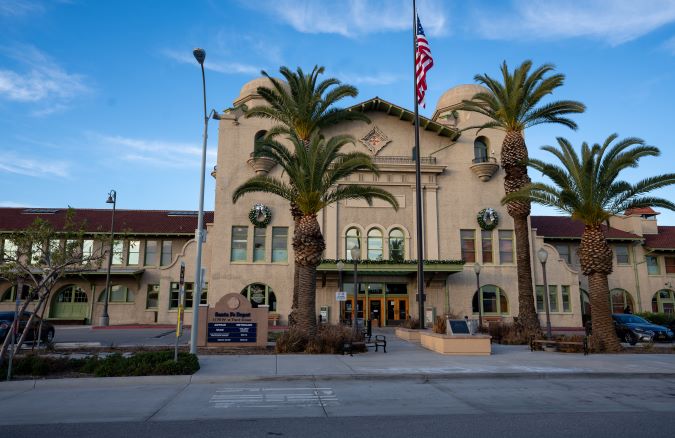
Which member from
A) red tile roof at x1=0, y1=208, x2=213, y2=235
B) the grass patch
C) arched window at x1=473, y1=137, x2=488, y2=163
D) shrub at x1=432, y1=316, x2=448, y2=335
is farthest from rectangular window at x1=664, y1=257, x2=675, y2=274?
the grass patch

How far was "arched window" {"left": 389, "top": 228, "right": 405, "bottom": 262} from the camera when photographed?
34.8m

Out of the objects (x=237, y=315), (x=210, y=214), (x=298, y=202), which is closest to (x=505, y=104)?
(x=298, y=202)

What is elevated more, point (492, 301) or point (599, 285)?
point (599, 285)

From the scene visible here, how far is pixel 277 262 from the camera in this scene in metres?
34.4

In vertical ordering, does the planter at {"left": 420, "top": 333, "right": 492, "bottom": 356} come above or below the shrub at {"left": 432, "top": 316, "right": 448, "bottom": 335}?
below

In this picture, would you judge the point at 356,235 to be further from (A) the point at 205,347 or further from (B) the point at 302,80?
(A) the point at 205,347

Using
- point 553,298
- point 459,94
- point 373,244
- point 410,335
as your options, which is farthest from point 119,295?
point 553,298

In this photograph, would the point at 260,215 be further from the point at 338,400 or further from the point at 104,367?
the point at 338,400

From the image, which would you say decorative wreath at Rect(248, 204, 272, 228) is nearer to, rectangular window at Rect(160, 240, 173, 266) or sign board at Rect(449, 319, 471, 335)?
rectangular window at Rect(160, 240, 173, 266)

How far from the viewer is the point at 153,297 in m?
36.8

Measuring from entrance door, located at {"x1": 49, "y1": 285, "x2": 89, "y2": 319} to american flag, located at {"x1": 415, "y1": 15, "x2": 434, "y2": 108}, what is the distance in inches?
Answer: 1158

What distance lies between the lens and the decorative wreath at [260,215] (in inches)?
1361

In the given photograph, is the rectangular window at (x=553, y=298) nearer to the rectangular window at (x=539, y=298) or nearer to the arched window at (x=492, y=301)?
the rectangular window at (x=539, y=298)

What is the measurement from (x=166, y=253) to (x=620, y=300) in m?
37.0
